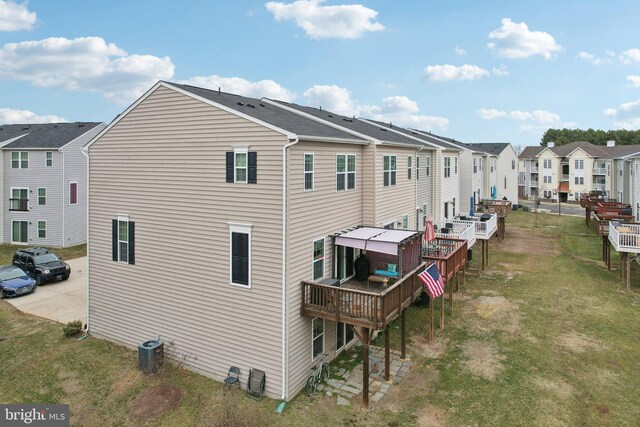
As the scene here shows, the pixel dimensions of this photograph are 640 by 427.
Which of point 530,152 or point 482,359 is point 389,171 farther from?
point 530,152

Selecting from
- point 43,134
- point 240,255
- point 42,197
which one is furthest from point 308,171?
point 43,134

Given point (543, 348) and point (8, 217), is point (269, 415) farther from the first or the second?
point (8, 217)

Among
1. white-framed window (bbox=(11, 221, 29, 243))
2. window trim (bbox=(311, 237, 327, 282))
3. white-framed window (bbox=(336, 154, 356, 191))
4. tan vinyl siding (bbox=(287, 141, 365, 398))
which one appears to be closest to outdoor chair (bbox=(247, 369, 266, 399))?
tan vinyl siding (bbox=(287, 141, 365, 398))

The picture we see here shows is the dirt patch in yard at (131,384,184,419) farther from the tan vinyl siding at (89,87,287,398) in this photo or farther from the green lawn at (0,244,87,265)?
the green lawn at (0,244,87,265)

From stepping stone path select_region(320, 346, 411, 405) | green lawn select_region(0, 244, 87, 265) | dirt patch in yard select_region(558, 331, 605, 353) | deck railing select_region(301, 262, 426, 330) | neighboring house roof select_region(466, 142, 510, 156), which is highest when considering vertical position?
neighboring house roof select_region(466, 142, 510, 156)

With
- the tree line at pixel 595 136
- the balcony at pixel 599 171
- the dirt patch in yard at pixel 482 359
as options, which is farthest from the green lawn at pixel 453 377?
the tree line at pixel 595 136

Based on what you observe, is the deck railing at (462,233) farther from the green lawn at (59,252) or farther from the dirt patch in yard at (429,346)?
the green lawn at (59,252)

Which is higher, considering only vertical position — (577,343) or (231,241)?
(231,241)
